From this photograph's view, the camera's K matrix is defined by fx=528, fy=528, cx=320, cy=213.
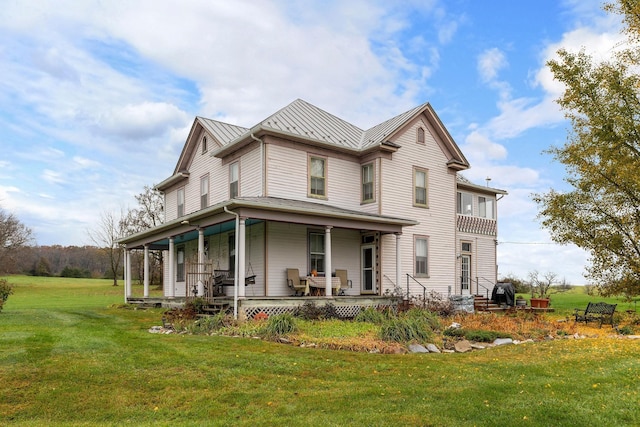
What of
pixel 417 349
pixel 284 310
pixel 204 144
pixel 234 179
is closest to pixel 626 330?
pixel 417 349

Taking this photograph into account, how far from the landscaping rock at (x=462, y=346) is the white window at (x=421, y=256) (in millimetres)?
9356

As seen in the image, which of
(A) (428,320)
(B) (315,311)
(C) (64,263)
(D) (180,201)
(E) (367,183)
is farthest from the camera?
(C) (64,263)

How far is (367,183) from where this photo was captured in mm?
20391

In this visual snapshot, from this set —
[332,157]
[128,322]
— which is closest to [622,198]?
[332,157]

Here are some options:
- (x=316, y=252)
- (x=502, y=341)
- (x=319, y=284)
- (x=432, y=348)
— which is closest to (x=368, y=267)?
(x=316, y=252)

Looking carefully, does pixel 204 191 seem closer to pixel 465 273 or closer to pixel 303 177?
pixel 303 177

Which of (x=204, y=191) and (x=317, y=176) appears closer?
(x=317, y=176)

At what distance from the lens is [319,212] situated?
53.2ft

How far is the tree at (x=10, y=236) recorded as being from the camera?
170 ft

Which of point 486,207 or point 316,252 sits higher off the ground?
point 486,207

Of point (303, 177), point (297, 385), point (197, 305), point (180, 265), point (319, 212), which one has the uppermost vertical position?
point (303, 177)

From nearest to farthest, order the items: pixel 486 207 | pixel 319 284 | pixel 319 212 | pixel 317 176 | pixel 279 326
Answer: pixel 279 326, pixel 319 212, pixel 319 284, pixel 317 176, pixel 486 207

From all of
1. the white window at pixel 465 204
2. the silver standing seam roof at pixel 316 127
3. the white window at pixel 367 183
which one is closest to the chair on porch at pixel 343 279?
the white window at pixel 367 183

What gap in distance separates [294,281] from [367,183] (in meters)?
5.31
